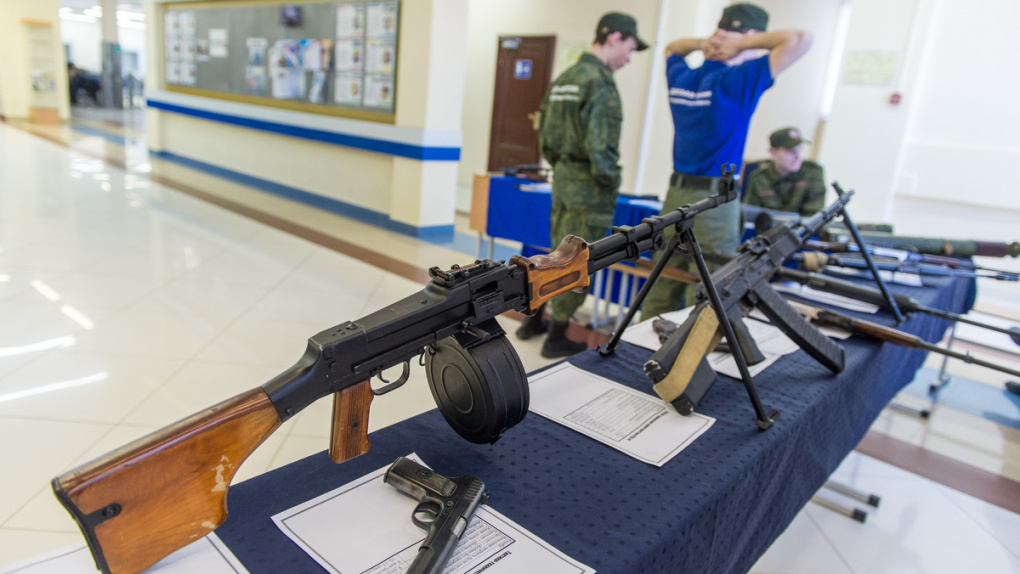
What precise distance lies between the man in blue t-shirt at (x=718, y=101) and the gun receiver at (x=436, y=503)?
1700 mm

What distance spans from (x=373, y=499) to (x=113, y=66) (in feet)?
64.9

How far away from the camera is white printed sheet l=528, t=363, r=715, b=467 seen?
1.06 meters

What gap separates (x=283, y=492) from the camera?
852 mm

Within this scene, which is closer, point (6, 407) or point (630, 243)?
point (630, 243)

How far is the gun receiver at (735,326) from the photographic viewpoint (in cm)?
117

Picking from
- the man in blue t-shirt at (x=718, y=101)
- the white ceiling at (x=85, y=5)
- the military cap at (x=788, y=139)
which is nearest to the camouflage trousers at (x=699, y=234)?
the man in blue t-shirt at (x=718, y=101)

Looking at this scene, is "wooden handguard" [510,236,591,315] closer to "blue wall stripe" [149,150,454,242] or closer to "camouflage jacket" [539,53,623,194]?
"camouflage jacket" [539,53,623,194]

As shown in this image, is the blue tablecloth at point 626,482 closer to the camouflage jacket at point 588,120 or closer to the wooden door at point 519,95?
the camouflage jacket at point 588,120

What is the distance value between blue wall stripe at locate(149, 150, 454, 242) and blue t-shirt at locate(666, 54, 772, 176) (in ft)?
11.0

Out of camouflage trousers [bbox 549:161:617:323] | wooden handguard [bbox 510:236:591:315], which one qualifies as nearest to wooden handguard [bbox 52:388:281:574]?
wooden handguard [bbox 510:236:591:315]

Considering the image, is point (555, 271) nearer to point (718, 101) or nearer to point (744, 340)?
point (744, 340)

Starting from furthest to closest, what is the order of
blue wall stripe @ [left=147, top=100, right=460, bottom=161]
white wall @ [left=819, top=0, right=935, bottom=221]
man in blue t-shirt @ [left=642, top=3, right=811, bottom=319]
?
blue wall stripe @ [left=147, top=100, right=460, bottom=161]
white wall @ [left=819, top=0, right=935, bottom=221]
man in blue t-shirt @ [left=642, top=3, right=811, bottom=319]

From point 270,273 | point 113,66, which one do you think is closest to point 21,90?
point 113,66

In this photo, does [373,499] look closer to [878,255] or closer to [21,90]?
[878,255]
